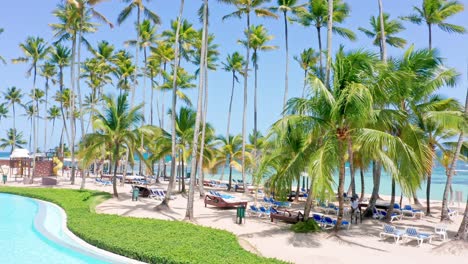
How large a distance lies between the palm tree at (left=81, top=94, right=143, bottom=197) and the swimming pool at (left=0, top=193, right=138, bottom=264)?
5222 millimetres

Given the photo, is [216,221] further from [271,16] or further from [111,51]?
[111,51]

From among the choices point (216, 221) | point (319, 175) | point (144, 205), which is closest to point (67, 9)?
point (144, 205)

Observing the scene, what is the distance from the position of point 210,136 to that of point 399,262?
19.3 m

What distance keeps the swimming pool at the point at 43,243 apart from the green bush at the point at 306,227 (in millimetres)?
7156

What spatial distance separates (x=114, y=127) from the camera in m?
22.2

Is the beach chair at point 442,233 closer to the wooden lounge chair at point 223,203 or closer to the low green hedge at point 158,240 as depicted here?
the low green hedge at point 158,240

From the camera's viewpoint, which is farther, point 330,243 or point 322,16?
point 322,16

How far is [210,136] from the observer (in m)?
28.6

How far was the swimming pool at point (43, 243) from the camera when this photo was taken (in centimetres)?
996

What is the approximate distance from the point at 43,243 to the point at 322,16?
2068 centimetres

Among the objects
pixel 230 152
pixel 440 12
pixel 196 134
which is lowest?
pixel 230 152

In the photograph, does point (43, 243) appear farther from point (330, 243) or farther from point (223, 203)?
point (223, 203)

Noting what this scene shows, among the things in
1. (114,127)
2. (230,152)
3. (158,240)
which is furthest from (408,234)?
(230,152)

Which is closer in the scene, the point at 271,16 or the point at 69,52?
A: the point at 271,16
